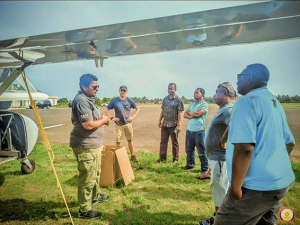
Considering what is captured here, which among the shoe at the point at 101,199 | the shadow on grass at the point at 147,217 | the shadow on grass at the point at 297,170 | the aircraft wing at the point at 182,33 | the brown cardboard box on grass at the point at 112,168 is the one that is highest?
Result: the aircraft wing at the point at 182,33

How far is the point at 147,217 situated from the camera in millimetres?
2732

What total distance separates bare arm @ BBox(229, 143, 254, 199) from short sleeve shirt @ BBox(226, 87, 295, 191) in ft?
0.16

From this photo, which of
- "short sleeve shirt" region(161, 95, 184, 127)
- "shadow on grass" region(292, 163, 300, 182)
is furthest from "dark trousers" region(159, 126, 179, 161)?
"shadow on grass" region(292, 163, 300, 182)

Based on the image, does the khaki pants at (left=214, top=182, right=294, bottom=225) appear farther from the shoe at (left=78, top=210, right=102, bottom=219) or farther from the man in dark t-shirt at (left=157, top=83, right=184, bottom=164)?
the man in dark t-shirt at (left=157, top=83, right=184, bottom=164)

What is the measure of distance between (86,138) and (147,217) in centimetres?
155

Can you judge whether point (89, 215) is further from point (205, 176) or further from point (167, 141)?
point (167, 141)

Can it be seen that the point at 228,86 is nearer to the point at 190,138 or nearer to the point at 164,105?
the point at 190,138

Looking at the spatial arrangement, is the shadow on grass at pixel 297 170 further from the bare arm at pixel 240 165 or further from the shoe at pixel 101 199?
the shoe at pixel 101 199

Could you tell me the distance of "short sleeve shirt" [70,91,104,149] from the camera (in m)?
2.51

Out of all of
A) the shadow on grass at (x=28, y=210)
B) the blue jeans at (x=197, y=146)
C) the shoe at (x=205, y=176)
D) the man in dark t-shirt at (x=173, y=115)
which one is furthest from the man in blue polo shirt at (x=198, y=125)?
the shadow on grass at (x=28, y=210)

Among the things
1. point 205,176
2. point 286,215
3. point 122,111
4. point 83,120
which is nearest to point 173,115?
point 122,111

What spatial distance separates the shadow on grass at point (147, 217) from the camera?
262 centimetres

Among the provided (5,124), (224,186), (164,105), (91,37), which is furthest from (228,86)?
(5,124)

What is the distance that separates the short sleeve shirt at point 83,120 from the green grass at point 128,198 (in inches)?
45.8
